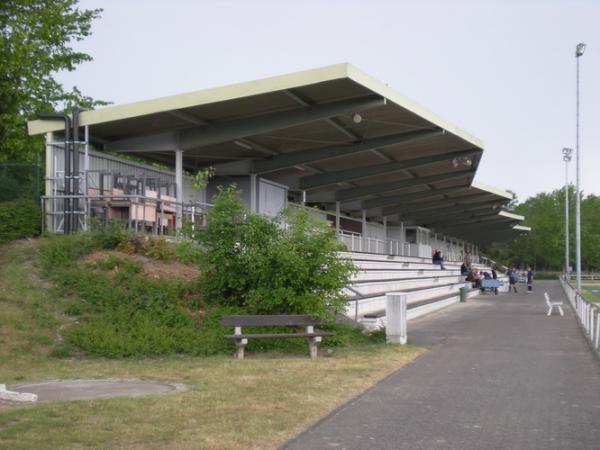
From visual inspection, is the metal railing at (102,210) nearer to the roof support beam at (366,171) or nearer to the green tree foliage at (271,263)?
the green tree foliage at (271,263)

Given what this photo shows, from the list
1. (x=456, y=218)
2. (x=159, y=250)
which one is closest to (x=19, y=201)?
(x=159, y=250)

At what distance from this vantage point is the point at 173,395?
9461 mm

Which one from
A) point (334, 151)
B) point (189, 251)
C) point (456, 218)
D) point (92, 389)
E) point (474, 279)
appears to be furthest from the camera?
point (456, 218)

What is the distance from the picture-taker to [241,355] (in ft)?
43.5

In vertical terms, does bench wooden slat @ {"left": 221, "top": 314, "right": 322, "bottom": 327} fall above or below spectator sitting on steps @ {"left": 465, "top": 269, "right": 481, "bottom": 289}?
above

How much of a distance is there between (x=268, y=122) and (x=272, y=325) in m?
9.56

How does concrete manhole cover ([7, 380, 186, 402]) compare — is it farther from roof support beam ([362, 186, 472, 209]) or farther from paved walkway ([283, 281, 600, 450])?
roof support beam ([362, 186, 472, 209])

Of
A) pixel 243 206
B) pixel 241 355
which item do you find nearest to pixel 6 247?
pixel 243 206

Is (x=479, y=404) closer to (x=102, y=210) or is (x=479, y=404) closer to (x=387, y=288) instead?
(x=102, y=210)

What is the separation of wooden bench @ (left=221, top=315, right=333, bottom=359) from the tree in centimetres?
1626

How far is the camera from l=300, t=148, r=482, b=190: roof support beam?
1256 inches

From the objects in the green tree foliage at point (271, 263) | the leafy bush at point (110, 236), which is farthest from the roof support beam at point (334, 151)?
the green tree foliage at point (271, 263)

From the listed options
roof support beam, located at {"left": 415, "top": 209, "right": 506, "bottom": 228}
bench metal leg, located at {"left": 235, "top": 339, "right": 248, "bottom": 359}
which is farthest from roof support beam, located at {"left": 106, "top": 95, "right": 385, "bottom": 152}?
roof support beam, located at {"left": 415, "top": 209, "right": 506, "bottom": 228}

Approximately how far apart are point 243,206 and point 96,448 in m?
9.04
